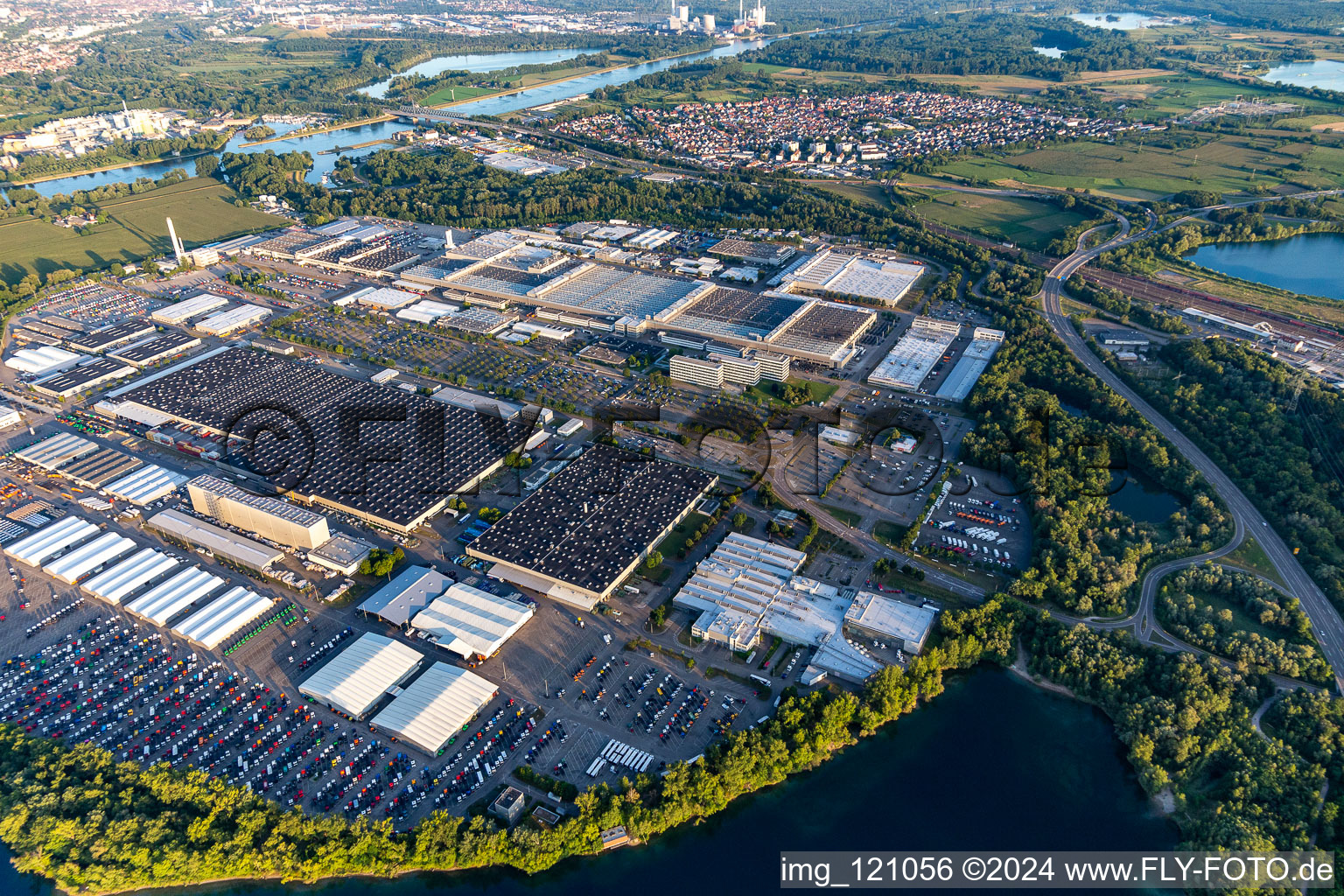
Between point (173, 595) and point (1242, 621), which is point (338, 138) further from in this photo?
point (1242, 621)

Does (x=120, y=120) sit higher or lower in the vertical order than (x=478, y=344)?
higher

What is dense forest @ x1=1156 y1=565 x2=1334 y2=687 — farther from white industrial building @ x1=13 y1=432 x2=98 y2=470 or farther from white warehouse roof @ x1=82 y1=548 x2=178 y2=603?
white industrial building @ x1=13 y1=432 x2=98 y2=470

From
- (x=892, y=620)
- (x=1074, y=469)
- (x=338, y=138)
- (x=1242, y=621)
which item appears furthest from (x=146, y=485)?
(x=338, y=138)

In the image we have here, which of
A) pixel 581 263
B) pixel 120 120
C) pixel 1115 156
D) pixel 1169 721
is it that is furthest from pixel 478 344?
pixel 120 120

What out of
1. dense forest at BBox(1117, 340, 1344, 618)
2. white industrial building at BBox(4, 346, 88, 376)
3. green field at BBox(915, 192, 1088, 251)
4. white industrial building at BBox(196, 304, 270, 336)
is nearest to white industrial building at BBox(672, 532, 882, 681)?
dense forest at BBox(1117, 340, 1344, 618)

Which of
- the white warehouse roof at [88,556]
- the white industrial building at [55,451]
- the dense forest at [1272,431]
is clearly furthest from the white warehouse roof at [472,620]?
the dense forest at [1272,431]

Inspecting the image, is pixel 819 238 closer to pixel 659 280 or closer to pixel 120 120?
pixel 659 280
